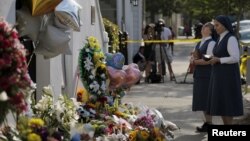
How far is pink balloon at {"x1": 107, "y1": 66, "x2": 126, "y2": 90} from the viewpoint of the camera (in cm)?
771

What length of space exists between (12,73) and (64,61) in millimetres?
4825

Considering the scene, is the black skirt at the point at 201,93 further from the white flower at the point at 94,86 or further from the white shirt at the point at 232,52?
the white flower at the point at 94,86

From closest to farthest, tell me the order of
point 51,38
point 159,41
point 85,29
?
point 51,38 < point 85,29 < point 159,41

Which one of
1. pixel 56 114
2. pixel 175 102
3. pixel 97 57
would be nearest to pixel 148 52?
pixel 175 102

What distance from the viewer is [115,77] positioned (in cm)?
772

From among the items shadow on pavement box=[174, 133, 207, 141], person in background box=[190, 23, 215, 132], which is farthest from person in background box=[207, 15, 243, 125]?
person in background box=[190, 23, 215, 132]

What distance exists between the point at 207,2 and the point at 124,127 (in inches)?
630

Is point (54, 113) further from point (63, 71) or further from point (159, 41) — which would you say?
point (159, 41)

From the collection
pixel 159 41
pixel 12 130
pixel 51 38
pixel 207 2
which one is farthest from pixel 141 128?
pixel 207 2

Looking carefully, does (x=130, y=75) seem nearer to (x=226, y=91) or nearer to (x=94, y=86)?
(x=94, y=86)

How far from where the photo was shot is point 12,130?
440 cm

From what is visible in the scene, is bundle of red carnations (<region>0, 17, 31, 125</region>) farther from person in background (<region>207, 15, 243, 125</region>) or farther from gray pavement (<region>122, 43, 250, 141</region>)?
gray pavement (<region>122, 43, 250, 141</region>)

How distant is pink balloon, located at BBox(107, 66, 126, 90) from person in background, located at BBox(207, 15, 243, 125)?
5.58 ft

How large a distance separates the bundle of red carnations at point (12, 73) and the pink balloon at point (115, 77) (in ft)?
12.9
